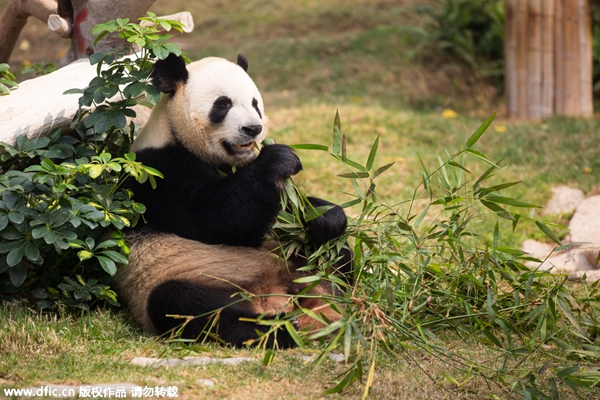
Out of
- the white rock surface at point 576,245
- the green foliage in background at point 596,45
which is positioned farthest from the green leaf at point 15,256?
the green foliage in background at point 596,45

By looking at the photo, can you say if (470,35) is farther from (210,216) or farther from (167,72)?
(210,216)

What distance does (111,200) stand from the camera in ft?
12.3

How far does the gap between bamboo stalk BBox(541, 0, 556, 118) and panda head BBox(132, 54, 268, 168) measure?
6077 millimetres

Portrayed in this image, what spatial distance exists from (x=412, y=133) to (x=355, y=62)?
9.27 feet

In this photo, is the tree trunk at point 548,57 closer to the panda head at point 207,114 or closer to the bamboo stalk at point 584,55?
the bamboo stalk at point 584,55

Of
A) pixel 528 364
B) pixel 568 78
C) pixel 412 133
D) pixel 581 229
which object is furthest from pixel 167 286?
pixel 568 78

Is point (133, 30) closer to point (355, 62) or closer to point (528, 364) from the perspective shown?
point (528, 364)

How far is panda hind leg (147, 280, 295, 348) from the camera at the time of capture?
350 centimetres

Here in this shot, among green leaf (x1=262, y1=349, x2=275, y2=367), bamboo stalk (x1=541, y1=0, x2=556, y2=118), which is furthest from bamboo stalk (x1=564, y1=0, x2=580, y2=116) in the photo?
green leaf (x1=262, y1=349, x2=275, y2=367)

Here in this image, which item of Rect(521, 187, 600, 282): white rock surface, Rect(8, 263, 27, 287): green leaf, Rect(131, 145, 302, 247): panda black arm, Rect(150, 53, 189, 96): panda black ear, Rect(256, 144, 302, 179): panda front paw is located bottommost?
Rect(521, 187, 600, 282): white rock surface

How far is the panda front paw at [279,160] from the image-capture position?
3697 millimetres

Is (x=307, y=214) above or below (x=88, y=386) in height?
above

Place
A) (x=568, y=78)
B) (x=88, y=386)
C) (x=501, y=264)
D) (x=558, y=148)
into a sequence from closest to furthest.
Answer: (x=88, y=386)
(x=501, y=264)
(x=558, y=148)
(x=568, y=78)

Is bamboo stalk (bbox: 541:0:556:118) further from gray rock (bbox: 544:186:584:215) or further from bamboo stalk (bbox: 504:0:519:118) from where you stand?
gray rock (bbox: 544:186:584:215)
